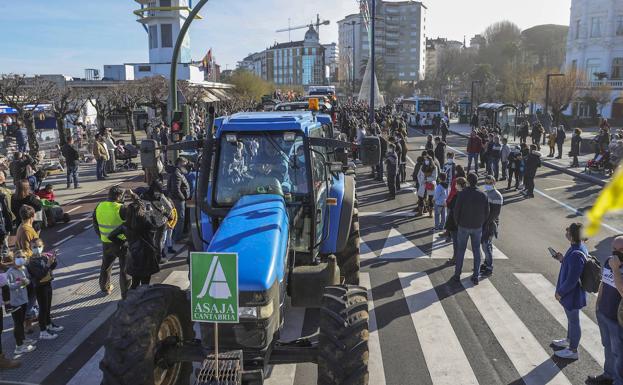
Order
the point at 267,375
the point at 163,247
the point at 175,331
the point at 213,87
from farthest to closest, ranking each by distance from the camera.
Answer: the point at 213,87 → the point at 163,247 → the point at 267,375 → the point at 175,331

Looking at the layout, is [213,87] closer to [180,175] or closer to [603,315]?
[180,175]

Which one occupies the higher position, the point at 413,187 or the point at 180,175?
the point at 180,175

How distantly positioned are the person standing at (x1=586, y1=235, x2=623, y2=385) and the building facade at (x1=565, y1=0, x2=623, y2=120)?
1952 inches

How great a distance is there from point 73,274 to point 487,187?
7.67 metres

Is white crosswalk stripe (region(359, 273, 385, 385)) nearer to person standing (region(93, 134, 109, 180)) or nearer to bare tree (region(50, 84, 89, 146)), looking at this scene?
person standing (region(93, 134, 109, 180))

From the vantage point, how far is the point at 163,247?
10656 mm

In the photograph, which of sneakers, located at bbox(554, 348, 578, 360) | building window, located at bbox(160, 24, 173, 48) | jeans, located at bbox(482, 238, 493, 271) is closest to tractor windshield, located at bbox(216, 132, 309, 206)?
sneakers, located at bbox(554, 348, 578, 360)

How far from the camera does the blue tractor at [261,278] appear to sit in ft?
15.4

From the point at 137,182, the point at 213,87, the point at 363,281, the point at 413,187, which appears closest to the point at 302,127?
the point at 363,281

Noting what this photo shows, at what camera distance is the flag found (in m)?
1.40

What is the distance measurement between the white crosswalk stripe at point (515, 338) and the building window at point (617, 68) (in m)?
52.7

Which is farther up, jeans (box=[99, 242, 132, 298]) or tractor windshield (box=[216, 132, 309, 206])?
tractor windshield (box=[216, 132, 309, 206])

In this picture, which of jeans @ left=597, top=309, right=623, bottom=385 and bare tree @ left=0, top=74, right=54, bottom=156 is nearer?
jeans @ left=597, top=309, right=623, bottom=385

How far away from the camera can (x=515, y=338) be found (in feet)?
23.0
